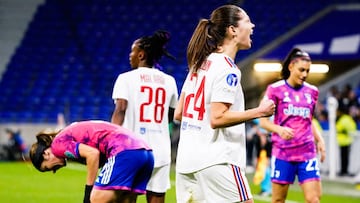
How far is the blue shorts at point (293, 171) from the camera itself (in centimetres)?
901

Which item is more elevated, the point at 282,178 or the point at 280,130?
the point at 280,130

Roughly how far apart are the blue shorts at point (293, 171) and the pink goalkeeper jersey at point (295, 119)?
0.06 metres

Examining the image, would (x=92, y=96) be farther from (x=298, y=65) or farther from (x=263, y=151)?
(x=298, y=65)

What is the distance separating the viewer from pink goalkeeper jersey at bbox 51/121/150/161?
259 inches

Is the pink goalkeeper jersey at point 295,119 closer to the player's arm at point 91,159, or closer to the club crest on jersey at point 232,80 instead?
the player's arm at point 91,159

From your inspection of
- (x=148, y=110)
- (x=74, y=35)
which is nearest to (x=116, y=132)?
(x=148, y=110)

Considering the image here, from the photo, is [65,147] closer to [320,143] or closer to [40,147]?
[40,147]

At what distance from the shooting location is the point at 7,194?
46.1 ft

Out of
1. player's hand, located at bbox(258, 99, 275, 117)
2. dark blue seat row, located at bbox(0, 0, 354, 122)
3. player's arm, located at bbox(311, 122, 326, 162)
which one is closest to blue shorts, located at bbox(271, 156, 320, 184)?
player's arm, located at bbox(311, 122, 326, 162)

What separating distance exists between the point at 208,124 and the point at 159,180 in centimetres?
251

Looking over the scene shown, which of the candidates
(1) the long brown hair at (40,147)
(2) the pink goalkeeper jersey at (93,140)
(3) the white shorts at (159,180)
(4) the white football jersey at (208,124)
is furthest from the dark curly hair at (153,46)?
(4) the white football jersey at (208,124)

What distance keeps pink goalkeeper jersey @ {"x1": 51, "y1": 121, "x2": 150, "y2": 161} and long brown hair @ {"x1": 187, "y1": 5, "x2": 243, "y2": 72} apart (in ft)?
4.09

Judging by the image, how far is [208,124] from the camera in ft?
18.5

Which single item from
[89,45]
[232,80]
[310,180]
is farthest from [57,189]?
[89,45]
